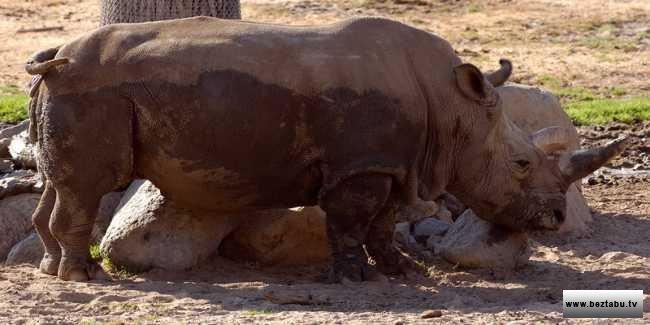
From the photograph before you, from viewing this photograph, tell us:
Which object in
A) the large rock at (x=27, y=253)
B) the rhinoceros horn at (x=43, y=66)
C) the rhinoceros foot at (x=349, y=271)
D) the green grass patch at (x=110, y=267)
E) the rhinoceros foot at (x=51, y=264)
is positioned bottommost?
the large rock at (x=27, y=253)

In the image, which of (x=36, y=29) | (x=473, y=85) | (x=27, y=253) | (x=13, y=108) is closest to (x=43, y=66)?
(x=27, y=253)

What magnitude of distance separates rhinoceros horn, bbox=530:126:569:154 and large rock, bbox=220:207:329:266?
5.48ft

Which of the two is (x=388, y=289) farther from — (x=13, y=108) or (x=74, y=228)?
(x=13, y=108)

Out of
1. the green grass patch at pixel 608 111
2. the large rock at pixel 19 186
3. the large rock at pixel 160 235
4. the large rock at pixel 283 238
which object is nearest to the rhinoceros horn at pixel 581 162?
the large rock at pixel 283 238

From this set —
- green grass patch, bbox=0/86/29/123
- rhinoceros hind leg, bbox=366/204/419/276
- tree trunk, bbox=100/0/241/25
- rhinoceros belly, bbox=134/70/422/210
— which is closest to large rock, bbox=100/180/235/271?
rhinoceros belly, bbox=134/70/422/210

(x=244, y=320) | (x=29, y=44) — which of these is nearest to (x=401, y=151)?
(x=244, y=320)

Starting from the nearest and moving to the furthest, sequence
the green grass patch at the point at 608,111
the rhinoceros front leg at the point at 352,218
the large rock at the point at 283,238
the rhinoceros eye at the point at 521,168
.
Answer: the rhinoceros front leg at the point at 352,218 → the rhinoceros eye at the point at 521,168 → the large rock at the point at 283,238 → the green grass patch at the point at 608,111

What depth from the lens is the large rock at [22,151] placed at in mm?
11641

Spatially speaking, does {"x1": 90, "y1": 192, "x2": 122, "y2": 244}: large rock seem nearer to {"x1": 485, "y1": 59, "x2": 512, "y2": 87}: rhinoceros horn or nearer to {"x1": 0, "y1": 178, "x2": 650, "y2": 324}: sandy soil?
{"x1": 0, "y1": 178, "x2": 650, "y2": 324}: sandy soil

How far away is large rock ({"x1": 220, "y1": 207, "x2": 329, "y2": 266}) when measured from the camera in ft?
33.3

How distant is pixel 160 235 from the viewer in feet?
32.4

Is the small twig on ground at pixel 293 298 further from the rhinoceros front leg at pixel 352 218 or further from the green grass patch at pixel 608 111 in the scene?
the green grass patch at pixel 608 111

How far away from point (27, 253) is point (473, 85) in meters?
3.43

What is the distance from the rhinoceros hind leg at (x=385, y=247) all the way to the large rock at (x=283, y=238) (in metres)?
0.42
